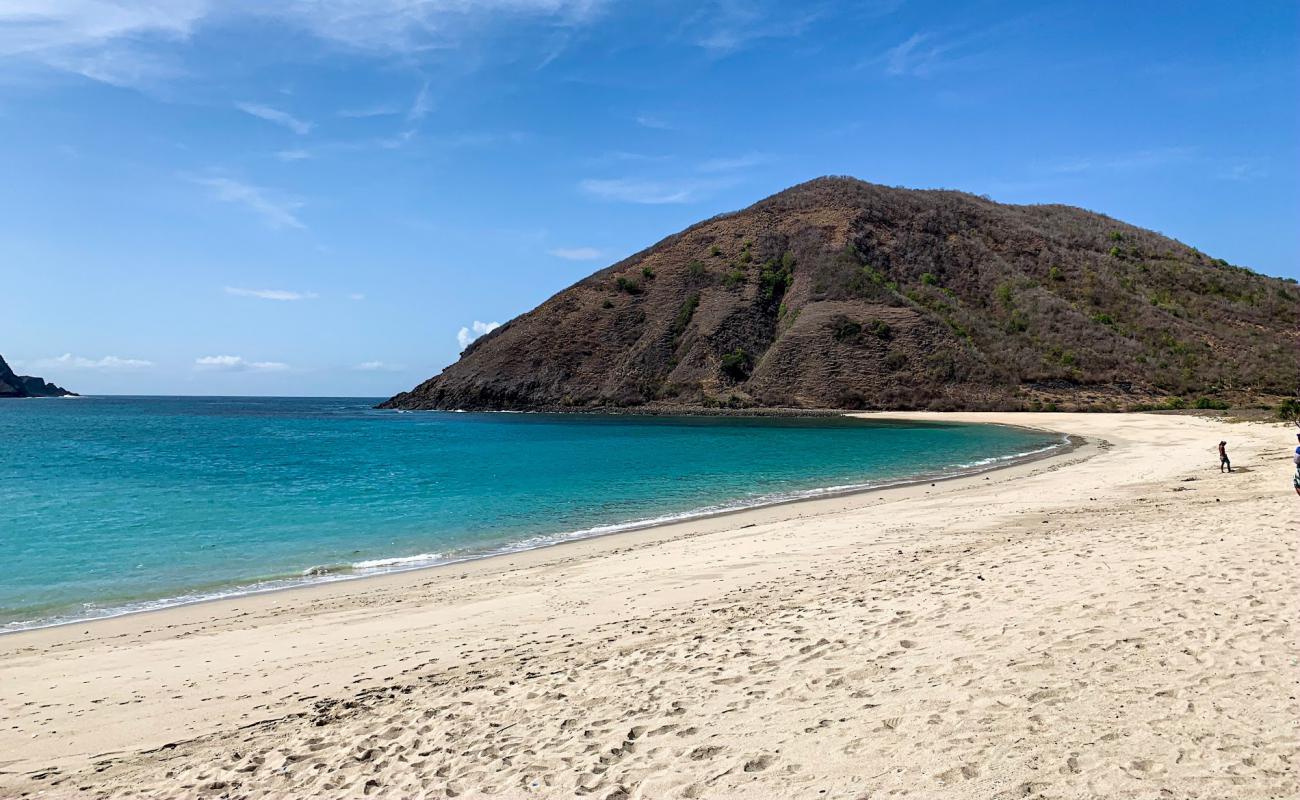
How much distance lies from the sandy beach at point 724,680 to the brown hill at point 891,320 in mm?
69775

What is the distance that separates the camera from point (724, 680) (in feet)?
21.8

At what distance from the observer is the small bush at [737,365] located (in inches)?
3514

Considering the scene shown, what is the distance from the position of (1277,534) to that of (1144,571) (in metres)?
3.44

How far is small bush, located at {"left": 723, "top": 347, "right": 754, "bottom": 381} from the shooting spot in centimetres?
8925

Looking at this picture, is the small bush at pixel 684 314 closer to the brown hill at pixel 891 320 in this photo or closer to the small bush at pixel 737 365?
the brown hill at pixel 891 320

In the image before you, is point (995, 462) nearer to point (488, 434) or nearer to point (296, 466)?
point (296, 466)

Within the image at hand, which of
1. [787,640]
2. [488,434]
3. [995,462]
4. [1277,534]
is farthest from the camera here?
[488,434]

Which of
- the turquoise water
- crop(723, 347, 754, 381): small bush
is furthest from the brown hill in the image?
the turquoise water

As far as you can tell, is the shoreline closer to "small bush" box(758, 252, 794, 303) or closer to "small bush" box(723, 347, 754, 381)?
"small bush" box(723, 347, 754, 381)

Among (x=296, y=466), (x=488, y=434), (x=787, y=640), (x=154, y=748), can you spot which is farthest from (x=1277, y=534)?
(x=488, y=434)

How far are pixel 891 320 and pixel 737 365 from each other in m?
18.8

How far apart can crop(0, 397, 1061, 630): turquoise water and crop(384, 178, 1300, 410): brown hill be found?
33.3 m

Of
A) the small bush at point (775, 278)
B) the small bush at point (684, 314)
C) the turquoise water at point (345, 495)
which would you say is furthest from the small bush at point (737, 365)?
the turquoise water at point (345, 495)

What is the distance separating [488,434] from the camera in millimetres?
56031
